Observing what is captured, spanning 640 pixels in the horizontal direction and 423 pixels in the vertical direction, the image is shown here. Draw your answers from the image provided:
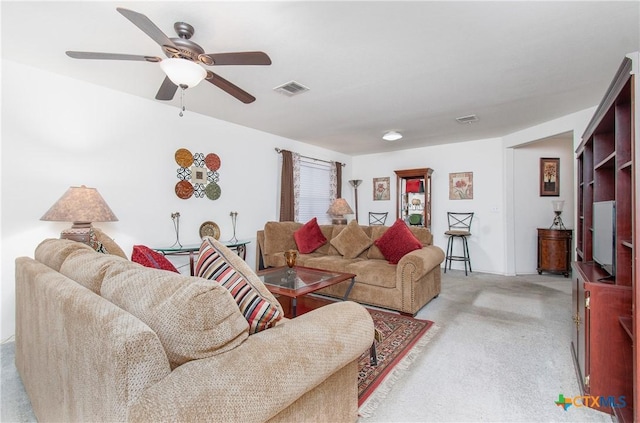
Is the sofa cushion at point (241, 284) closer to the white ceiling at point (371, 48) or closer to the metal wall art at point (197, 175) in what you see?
the white ceiling at point (371, 48)

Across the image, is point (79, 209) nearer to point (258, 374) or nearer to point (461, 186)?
point (258, 374)

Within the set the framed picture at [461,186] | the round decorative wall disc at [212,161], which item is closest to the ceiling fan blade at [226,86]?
the round decorative wall disc at [212,161]

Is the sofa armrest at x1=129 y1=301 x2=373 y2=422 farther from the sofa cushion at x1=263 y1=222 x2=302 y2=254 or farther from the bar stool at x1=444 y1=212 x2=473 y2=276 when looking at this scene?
the bar stool at x1=444 y1=212 x2=473 y2=276

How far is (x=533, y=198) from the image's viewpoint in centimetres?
512

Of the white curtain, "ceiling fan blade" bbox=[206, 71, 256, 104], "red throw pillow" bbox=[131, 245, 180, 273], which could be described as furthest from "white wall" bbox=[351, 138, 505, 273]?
"red throw pillow" bbox=[131, 245, 180, 273]

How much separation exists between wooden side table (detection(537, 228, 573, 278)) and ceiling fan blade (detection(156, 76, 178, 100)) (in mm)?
5534

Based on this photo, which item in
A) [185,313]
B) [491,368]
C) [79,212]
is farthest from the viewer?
[79,212]

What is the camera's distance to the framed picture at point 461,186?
537cm

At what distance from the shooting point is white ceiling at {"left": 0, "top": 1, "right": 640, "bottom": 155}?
1.84 m

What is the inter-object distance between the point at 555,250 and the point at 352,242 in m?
3.46

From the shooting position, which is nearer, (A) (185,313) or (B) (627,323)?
(A) (185,313)

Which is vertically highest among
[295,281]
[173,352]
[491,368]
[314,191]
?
[314,191]

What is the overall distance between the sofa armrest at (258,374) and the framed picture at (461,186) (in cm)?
485

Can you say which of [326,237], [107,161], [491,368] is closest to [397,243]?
[326,237]
